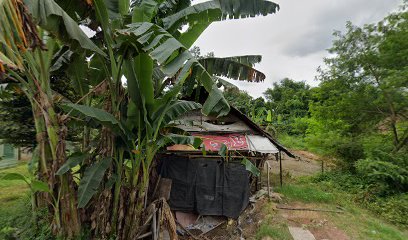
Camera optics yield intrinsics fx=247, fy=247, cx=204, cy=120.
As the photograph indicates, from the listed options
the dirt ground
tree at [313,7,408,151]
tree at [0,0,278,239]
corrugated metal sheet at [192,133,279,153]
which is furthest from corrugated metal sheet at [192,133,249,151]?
tree at [313,7,408,151]

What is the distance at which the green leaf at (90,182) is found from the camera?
3.62m

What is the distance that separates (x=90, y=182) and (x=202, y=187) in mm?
3339

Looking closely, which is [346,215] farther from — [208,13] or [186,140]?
[208,13]

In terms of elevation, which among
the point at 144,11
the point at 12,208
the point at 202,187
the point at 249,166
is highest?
the point at 144,11

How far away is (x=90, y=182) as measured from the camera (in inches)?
146

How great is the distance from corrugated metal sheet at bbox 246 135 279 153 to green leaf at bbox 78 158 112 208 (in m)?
4.27

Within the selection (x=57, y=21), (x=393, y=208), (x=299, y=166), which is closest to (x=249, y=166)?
(x=57, y=21)

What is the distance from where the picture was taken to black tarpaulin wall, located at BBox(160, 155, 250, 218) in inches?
252

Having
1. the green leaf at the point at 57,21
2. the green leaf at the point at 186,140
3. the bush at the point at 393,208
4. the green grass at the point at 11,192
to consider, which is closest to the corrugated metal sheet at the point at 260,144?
the green leaf at the point at 186,140

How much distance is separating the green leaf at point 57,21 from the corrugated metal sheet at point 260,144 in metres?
5.09

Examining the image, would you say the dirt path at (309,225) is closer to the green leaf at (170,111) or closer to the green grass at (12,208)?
the green leaf at (170,111)

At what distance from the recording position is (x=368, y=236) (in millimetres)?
5398

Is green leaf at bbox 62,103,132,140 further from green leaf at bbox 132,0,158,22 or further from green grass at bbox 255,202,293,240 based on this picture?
green grass at bbox 255,202,293,240

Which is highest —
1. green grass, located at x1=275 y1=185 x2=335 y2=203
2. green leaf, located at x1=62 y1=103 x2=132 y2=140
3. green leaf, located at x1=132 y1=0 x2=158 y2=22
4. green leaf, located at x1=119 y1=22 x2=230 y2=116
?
green leaf, located at x1=132 y1=0 x2=158 y2=22
